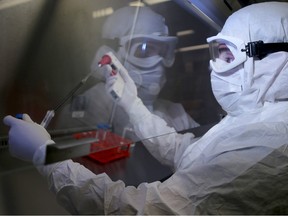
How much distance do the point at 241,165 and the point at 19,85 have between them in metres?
0.79

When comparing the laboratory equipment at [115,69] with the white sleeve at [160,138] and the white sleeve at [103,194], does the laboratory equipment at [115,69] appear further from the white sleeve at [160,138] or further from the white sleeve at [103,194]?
the white sleeve at [103,194]

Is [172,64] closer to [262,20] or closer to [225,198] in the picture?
[262,20]

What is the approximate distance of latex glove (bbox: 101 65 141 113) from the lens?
41.3 inches

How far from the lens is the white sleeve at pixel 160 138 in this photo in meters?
1.26

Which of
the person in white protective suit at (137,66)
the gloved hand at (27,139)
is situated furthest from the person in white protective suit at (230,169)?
the person in white protective suit at (137,66)

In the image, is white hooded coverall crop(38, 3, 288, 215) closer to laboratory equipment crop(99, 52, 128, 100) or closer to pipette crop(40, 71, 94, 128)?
pipette crop(40, 71, 94, 128)

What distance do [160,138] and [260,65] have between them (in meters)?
0.60

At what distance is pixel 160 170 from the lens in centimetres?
131

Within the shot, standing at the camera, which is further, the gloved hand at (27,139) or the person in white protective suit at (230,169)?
the person in white protective suit at (230,169)

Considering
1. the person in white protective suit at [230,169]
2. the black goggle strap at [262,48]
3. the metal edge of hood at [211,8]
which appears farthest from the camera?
the metal edge of hood at [211,8]

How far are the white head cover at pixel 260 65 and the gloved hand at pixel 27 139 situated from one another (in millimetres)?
761

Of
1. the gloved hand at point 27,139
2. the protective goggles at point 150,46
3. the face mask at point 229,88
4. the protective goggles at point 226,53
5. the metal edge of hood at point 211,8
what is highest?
the metal edge of hood at point 211,8

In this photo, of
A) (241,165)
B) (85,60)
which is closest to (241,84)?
(241,165)

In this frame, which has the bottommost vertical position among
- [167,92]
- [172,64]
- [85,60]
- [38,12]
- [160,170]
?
[160,170]
